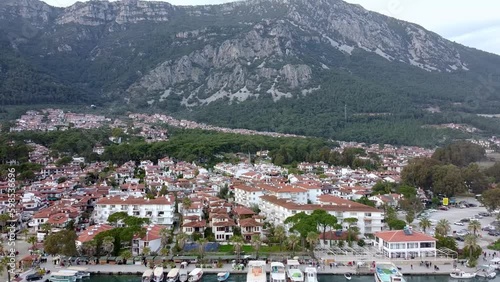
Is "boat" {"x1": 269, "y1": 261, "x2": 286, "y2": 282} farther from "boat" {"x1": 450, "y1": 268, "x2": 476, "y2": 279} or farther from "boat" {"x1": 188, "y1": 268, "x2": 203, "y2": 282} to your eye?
"boat" {"x1": 450, "y1": 268, "x2": 476, "y2": 279}

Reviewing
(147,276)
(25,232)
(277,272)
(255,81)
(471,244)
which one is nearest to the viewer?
(147,276)

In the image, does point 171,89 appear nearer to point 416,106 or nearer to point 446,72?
point 416,106

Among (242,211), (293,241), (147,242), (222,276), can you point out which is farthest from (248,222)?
(222,276)

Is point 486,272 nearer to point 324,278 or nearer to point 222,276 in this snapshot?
point 324,278

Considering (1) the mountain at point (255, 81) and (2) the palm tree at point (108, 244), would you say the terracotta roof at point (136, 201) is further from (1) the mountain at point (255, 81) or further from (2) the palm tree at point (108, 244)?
(1) the mountain at point (255, 81)

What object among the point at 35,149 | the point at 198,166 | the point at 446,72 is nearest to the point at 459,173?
the point at 198,166

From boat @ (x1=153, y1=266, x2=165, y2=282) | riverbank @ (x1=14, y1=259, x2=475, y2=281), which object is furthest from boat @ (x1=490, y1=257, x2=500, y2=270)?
boat @ (x1=153, y1=266, x2=165, y2=282)
